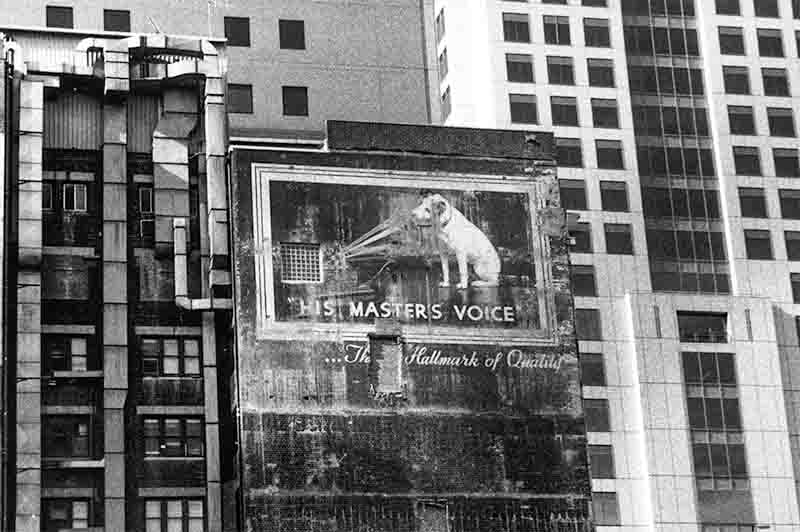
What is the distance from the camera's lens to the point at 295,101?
367 feet

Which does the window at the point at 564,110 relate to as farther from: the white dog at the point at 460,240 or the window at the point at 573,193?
the white dog at the point at 460,240

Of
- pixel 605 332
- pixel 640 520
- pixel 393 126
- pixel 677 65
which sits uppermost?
pixel 677 65

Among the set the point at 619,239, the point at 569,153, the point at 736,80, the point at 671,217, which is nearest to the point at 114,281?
the point at 569,153

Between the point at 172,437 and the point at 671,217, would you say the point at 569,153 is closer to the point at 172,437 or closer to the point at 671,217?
the point at 671,217

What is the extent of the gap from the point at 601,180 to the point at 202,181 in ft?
101

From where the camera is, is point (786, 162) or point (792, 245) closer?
point (792, 245)

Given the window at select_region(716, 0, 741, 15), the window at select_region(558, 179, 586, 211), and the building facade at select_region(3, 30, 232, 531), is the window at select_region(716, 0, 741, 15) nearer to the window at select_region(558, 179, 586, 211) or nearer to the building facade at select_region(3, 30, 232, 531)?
the window at select_region(558, 179, 586, 211)

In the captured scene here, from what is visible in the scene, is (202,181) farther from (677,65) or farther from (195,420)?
(677,65)

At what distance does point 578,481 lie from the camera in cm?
9081

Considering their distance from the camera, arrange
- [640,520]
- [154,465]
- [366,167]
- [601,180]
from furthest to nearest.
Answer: [601,180] → [640,520] → [366,167] → [154,465]

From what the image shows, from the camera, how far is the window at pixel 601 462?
355 feet

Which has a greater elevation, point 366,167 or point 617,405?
point 366,167

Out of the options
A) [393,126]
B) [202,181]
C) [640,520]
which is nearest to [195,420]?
[202,181]

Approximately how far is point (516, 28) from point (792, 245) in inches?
833
